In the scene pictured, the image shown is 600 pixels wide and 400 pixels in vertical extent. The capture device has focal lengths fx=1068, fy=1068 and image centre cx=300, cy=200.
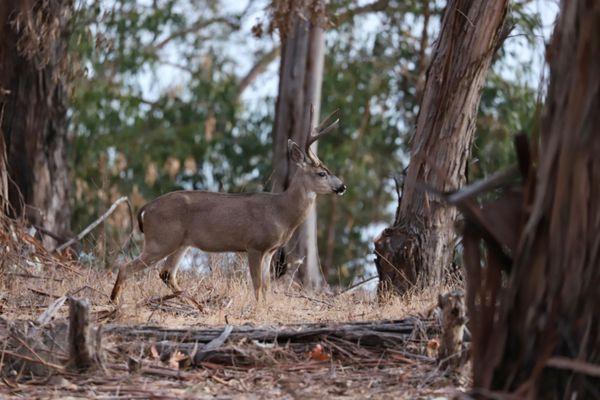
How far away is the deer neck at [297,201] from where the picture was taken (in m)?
11.2

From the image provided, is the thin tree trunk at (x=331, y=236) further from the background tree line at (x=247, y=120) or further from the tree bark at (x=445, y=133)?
the tree bark at (x=445, y=133)

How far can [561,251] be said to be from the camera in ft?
14.7

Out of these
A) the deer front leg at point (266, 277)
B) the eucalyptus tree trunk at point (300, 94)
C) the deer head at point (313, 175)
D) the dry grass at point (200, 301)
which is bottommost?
the dry grass at point (200, 301)

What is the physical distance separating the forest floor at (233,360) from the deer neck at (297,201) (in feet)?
8.77

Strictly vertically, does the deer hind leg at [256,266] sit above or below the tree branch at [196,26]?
below

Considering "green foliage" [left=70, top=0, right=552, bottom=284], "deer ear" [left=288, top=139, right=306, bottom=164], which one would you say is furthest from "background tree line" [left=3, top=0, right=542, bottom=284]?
"deer ear" [left=288, top=139, right=306, bottom=164]

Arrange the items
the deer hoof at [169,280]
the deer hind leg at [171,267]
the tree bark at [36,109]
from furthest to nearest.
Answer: the tree bark at [36,109] < the deer hind leg at [171,267] < the deer hoof at [169,280]

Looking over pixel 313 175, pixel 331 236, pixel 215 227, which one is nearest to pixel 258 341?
pixel 215 227

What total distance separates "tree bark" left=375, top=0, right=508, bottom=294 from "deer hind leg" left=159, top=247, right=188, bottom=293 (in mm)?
2021

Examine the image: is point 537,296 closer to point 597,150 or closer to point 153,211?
point 597,150

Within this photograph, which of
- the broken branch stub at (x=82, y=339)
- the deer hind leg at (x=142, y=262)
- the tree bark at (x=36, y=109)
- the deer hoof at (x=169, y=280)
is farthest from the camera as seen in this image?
the tree bark at (x=36, y=109)

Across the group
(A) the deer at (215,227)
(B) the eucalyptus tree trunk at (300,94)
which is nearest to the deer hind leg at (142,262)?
(A) the deer at (215,227)

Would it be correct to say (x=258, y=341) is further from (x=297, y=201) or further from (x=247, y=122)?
(x=247, y=122)

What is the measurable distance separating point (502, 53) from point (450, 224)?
1452cm
